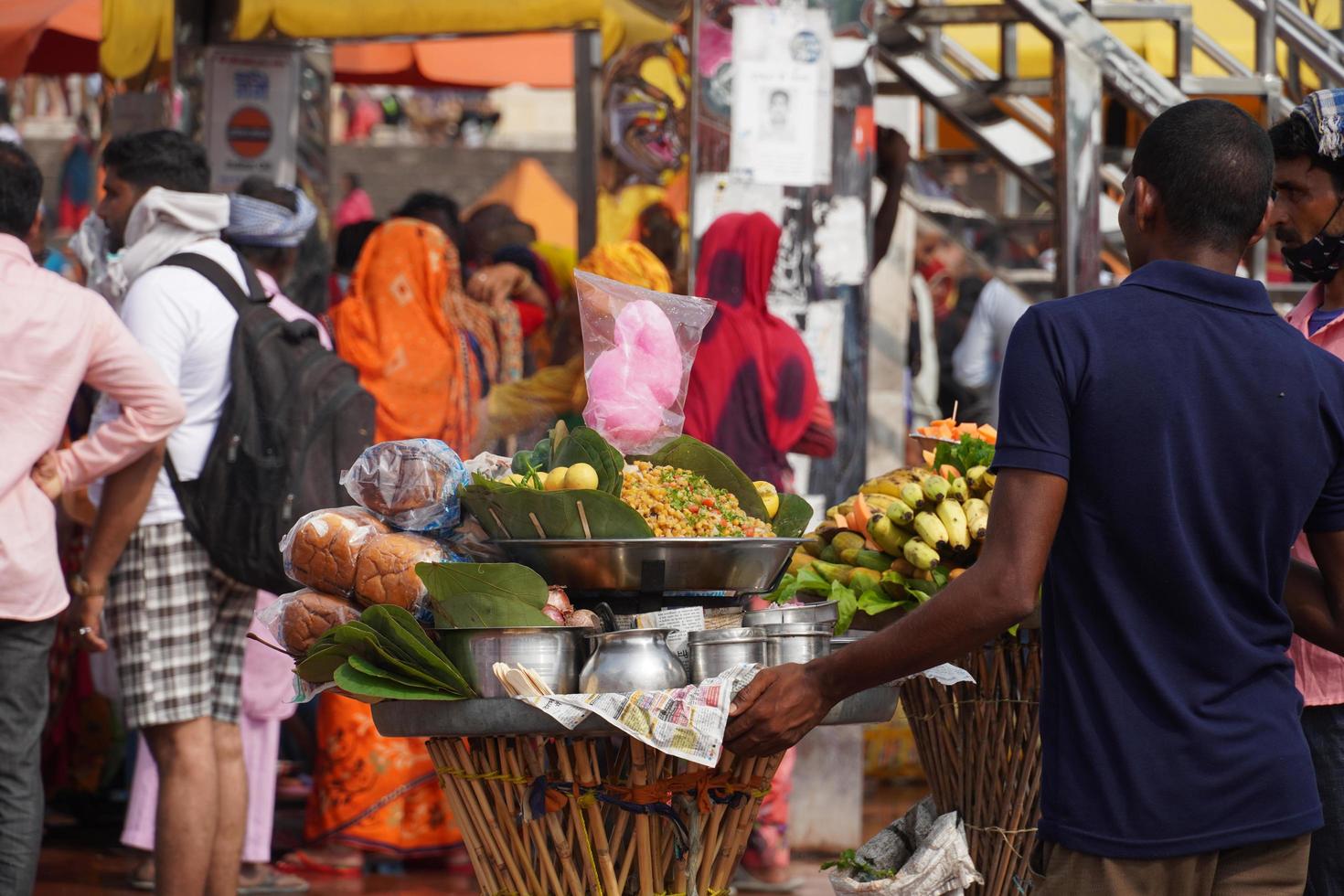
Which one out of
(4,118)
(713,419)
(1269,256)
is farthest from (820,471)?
(4,118)

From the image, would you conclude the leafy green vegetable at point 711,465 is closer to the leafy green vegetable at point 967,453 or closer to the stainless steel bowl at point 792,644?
the stainless steel bowl at point 792,644

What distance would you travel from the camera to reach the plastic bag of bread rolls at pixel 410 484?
289 centimetres

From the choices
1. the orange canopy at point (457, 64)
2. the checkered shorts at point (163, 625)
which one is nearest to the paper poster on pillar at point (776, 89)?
the checkered shorts at point (163, 625)

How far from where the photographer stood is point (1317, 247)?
3.11 meters

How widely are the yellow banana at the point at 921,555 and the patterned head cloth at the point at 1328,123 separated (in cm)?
112

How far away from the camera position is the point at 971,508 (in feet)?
12.1

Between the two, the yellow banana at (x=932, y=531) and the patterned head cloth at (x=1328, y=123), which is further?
the yellow banana at (x=932, y=531)

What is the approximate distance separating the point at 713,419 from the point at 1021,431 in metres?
3.41

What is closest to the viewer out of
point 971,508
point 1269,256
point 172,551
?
point 971,508

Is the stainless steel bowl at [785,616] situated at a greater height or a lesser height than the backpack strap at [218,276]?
lesser

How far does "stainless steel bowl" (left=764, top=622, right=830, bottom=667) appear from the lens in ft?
8.83

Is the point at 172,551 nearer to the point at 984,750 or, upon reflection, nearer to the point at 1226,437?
the point at 984,750

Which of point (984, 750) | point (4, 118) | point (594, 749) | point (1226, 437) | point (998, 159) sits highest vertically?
point (4, 118)

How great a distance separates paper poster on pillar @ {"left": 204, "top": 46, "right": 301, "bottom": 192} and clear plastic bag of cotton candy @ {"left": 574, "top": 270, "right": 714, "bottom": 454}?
4.97 meters
